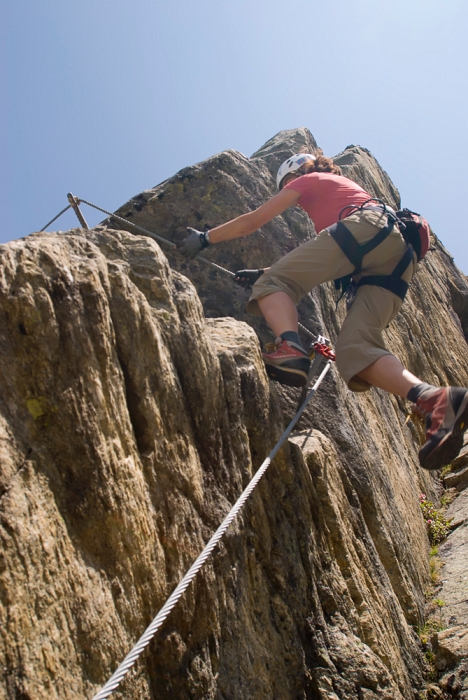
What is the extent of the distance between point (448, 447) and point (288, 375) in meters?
1.26

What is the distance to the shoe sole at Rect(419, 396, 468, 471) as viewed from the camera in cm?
355

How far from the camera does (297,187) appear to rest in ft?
17.3

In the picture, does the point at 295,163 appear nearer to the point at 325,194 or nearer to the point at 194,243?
the point at 325,194

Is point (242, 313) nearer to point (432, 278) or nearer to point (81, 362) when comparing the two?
point (81, 362)

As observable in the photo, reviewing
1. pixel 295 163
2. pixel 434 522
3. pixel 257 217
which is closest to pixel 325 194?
pixel 257 217

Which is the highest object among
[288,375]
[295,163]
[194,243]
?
[295,163]

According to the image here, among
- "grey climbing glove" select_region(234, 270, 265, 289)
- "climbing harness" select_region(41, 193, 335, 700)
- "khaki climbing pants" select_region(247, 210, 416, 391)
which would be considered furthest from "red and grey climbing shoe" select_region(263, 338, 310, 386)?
"grey climbing glove" select_region(234, 270, 265, 289)

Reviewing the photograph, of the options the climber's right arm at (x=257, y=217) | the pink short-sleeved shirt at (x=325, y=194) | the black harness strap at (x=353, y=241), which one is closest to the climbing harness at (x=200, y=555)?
the climber's right arm at (x=257, y=217)

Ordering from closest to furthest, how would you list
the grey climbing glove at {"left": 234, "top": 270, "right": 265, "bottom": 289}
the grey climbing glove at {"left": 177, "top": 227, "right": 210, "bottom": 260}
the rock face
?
the rock face
the grey climbing glove at {"left": 177, "top": 227, "right": 210, "bottom": 260}
the grey climbing glove at {"left": 234, "top": 270, "right": 265, "bottom": 289}

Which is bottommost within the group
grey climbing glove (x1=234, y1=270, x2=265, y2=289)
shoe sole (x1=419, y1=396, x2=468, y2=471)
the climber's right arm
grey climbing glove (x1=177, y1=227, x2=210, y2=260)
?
shoe sole (x1=419, y1=396, x2=468, y2=471)

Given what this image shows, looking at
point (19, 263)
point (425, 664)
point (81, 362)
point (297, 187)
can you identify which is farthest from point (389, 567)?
point (19, 263)

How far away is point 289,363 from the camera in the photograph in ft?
14.3

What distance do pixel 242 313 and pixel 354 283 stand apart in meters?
1.44

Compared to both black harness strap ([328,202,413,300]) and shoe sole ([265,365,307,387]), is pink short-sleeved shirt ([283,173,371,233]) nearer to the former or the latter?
black harness strap ([328,202,413,300])
